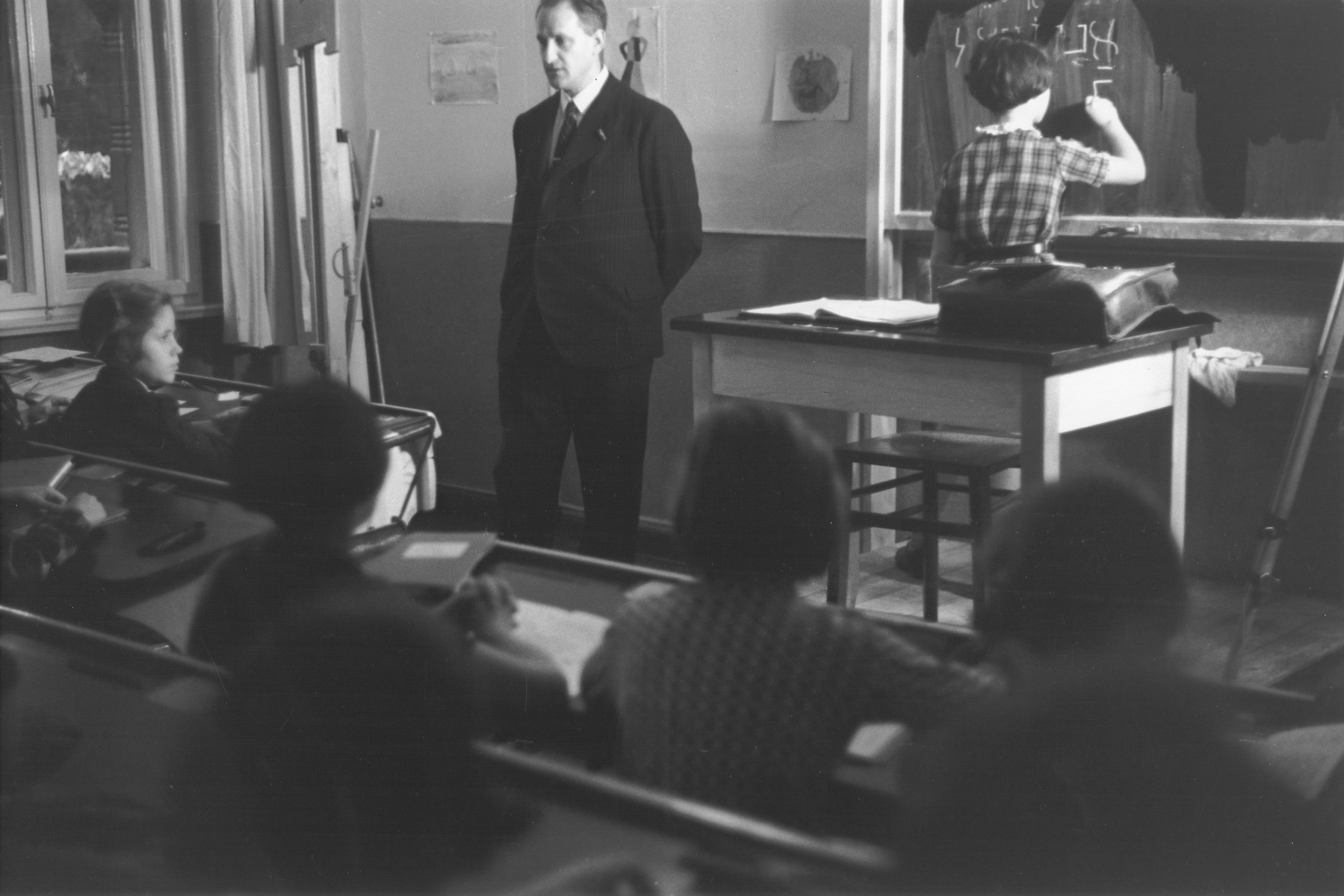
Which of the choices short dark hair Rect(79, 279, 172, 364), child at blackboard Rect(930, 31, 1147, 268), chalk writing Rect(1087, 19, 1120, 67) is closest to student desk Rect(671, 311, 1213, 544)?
child at blackboard Rect(930, 31, 1147, 268)

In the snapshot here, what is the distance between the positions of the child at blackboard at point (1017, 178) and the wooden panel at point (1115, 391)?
337 mm

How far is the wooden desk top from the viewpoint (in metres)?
0.72

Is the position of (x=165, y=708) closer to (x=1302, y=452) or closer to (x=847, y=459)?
(x=1302, y=452)

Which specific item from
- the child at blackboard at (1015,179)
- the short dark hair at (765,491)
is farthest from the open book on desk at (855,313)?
the short dark hair at (765,491)

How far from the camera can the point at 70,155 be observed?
58 centimetres

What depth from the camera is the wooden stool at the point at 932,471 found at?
1.37 m

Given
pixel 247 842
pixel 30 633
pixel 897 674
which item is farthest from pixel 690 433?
pixel 30 633

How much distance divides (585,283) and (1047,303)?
28cm

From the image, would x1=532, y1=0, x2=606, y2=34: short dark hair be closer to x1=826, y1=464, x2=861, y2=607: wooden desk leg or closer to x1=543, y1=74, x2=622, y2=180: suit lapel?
x1=543, y1=74, x2=622, y2=180: suit lapel

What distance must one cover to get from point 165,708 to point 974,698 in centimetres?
39

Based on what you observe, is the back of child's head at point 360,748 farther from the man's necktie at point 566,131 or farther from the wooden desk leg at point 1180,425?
the wooden desk leg at point 1180,425

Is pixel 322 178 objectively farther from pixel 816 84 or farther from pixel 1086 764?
pixel 816 84

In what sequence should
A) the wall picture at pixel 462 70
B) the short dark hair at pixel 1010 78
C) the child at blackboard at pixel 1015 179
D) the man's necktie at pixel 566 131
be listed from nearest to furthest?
the wall picture at pixel 462 70
the man's necktie at pixel 566 131
the short dark hair at pixel 1010 78
the child at blackboard at pixel 1015 179

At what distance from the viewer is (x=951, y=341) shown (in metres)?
0.77
